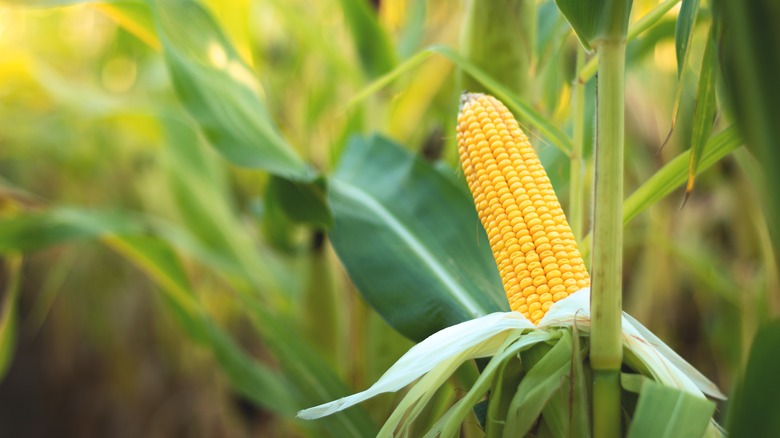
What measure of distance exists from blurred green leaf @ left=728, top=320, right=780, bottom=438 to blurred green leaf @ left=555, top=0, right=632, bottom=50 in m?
0.17

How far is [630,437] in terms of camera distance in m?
0.35

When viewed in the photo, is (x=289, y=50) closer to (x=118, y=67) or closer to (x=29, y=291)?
(x=118, y=67)

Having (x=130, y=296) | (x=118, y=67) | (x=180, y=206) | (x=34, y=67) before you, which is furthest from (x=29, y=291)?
(x=180, y=206)

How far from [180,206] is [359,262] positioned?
59cm

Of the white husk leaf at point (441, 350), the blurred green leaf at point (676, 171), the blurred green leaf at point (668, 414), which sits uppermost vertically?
the white husk leaf at point (441, 350)

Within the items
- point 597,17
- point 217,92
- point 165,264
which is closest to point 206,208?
point 165,264

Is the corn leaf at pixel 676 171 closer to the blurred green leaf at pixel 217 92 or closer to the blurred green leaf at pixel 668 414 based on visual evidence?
the blurred green leaf at pixel 668 414

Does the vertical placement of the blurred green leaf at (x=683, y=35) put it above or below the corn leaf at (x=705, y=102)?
above

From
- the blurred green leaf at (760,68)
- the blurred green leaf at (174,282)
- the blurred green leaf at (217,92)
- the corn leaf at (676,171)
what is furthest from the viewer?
the blurred green leaf at (174,282)

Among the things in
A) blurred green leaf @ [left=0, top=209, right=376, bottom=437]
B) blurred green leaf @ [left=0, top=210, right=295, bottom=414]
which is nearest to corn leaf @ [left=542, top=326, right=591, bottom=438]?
blurred green leaf @ [left=0, top=209, right=376, bottom=437]

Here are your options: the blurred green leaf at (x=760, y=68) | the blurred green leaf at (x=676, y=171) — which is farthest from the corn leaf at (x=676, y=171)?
the blurred green leaf at (x=760, y=68)

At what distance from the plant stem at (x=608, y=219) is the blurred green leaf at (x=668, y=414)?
3cm

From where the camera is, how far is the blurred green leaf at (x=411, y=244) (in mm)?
558

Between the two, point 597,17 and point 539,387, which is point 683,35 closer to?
point 597,17
